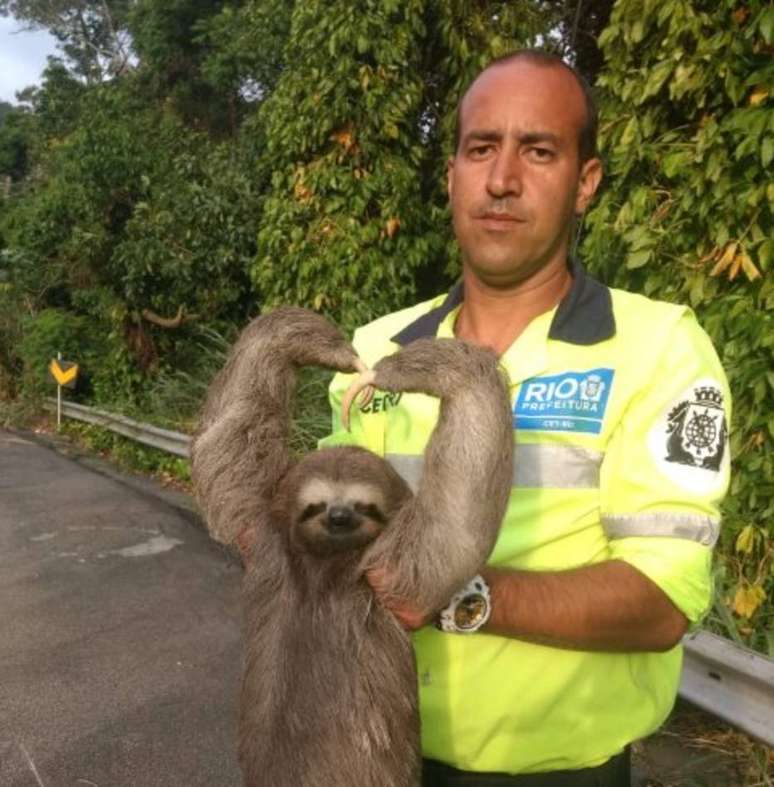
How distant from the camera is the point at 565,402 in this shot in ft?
6.48

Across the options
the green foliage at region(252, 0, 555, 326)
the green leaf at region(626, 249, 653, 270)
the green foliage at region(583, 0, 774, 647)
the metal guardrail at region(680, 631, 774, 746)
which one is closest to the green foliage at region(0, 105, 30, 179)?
the green foliage at region(252, 0, 555, 326)

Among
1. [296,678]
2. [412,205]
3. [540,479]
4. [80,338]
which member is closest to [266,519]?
[296,678]

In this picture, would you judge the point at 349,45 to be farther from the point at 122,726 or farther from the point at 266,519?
the point at 266,519

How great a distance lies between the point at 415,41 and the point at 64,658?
703 cm

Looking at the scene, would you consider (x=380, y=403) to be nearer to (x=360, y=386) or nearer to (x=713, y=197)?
(x=360, y=386)

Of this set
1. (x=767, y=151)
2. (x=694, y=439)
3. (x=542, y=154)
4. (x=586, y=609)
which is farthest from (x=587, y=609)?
(x=767, y=151)

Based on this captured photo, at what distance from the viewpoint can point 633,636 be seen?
1794mm

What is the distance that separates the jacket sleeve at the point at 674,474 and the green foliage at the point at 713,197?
2.61 meters

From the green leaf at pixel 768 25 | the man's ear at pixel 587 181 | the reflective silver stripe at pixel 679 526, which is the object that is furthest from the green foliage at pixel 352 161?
the reflective silver stripe at pixel 679 526

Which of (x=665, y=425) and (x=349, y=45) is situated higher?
(x=349, y=45)

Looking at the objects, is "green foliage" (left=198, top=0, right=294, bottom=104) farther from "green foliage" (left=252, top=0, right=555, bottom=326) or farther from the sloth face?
the sloth face

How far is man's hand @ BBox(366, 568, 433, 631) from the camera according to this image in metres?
1.88

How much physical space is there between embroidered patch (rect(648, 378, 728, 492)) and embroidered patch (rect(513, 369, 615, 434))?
0.14 metres

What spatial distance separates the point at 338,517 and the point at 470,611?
496mm
